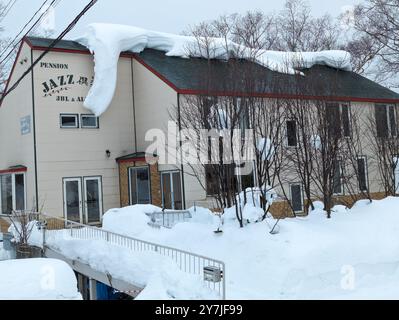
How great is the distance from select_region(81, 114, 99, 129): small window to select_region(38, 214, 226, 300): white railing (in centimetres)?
582

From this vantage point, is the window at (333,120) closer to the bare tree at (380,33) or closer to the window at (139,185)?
the window at (139,185)

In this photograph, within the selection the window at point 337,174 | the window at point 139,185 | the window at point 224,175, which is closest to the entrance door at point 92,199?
the window at point 139,185

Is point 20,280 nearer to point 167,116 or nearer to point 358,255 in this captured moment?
point 358,255

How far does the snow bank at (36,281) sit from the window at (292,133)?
8154 millimetres

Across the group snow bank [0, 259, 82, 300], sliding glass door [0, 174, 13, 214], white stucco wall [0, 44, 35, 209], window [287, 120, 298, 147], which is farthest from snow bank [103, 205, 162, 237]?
sliding glass door [0, 174, 13, 214]

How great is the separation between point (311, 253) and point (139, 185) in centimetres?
1150

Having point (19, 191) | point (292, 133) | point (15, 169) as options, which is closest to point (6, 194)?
point (19, 191)

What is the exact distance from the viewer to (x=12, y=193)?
20.8 m

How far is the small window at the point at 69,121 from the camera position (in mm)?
19766

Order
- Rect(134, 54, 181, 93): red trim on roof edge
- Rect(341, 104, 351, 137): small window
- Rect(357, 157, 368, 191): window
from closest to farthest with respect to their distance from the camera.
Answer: Rect(341, 104, 351, 137): small window, Rect(357, 157, 368, 191): window, Rect(134, 54, 181, 93): red trim on roof edge

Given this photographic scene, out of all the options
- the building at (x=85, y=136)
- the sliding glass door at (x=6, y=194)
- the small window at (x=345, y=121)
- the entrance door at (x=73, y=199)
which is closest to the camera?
the small window at (x=345, y=121)

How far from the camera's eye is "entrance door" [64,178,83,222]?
19.5 m

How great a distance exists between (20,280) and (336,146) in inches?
351
